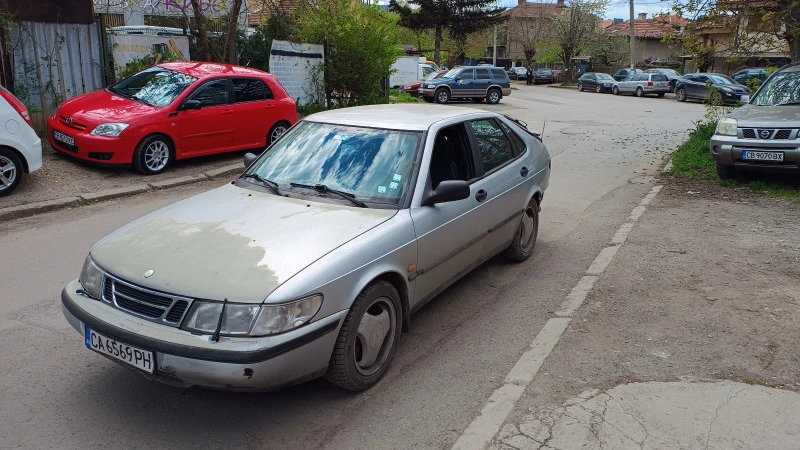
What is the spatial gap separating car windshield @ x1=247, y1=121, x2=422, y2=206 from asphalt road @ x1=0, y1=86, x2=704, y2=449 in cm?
115

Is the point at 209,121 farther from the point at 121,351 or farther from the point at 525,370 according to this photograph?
the point at 525,370

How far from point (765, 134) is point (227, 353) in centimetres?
887

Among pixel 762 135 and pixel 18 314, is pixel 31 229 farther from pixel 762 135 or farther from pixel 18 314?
pixel 762 135

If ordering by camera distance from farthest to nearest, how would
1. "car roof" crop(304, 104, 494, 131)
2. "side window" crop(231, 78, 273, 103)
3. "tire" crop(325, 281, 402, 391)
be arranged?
"side window" crop(231, 78, 273, 103) < "car roof" crop(304, 104, 494, 131) < "tire" crop(325, 281, 402, 391)

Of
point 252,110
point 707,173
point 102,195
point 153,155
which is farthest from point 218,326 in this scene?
point 707,173

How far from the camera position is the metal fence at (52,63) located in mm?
11727

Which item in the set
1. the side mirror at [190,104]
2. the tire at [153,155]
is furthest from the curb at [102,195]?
the side mirror at [190,104]

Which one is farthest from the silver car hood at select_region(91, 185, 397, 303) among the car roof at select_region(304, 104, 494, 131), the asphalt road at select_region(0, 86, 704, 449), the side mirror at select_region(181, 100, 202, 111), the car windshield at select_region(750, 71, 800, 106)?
the car windshield at select_region(750, 71, 800, 106)

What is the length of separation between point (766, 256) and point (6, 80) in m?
12.0

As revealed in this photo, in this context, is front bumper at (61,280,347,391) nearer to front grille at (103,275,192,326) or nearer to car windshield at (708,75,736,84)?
front grille at (103,275,192,326)

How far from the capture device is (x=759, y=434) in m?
3.61

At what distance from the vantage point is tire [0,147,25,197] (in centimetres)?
846

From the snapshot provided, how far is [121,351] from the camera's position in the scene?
350 cm

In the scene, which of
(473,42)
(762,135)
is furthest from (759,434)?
(473,42)
